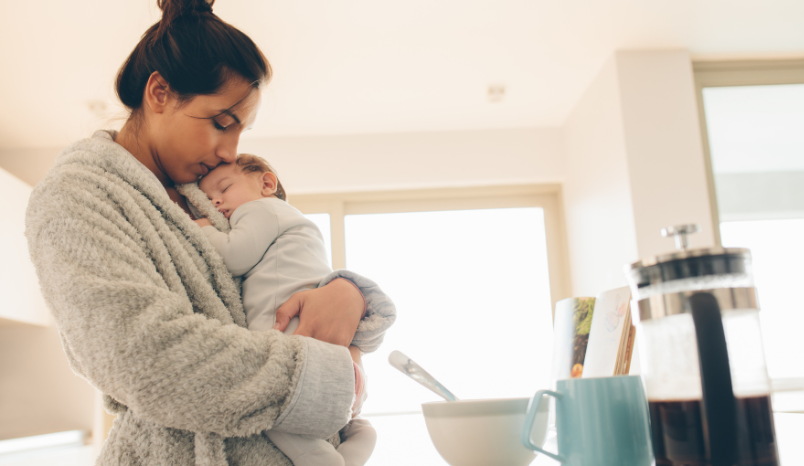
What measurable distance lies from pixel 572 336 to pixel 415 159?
2.54 meters

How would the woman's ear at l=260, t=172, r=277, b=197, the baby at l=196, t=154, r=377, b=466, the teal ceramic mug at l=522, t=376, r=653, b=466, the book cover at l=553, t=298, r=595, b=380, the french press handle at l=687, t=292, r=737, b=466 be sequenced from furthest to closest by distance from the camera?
the book cover at l=553, t=298, r=595, b=380 < the woman's ear at l=260, t=172, r=277, b=197 < the baby at l=196, t=154, r=377, b=466 < the teal ceramic mug at l=522, t=376, r=653, b=466 < the french press handle at l=687, t=292, r=737, b=466

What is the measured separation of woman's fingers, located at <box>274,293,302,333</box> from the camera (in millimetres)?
712

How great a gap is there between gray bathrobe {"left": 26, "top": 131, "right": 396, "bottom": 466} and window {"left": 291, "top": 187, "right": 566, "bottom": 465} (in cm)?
272

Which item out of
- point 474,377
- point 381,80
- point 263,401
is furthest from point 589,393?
point 474,377

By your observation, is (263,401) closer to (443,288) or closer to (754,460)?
(754,460)

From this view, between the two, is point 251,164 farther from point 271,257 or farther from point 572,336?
point 572,336

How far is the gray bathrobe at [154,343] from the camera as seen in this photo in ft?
1.73

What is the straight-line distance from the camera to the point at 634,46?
2.70 meters

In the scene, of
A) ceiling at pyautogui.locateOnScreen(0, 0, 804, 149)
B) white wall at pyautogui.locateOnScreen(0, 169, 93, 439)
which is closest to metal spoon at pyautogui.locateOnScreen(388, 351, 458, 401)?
ceiling at pyautogui.locateOnScreen(0, 0, 804, 149)

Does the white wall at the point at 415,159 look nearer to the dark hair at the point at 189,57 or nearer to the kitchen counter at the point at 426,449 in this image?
the kitchen counter at the point at 426,449

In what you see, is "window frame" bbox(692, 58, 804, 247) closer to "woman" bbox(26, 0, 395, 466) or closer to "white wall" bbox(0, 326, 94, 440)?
"woman" bbox(26, 0, 395, 466)

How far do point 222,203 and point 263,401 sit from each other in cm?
42

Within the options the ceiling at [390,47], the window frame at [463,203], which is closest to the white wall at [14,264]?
the ceiling at [390,47]

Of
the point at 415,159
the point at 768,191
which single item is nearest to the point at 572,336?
the point at 768,191
